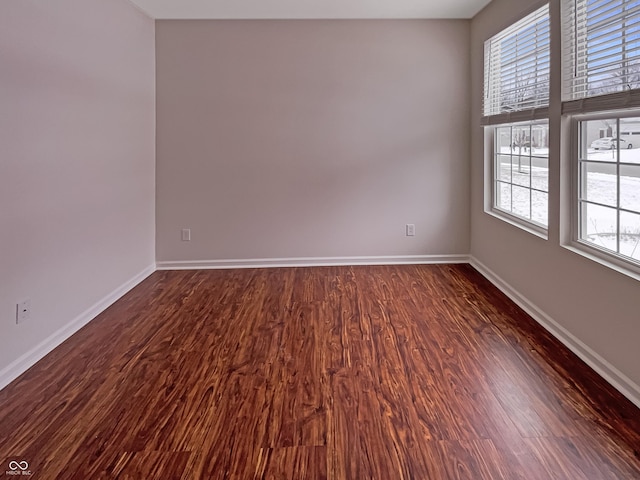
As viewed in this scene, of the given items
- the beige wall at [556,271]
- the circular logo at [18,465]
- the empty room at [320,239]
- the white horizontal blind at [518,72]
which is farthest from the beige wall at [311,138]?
the circular logo at [18,465]

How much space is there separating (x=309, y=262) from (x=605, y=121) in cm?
323

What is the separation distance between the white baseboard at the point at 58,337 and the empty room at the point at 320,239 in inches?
0.7

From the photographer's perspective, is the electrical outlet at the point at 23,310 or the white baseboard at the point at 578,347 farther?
the electrical outlet at the point at 23,310

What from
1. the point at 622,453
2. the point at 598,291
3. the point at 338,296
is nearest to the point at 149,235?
the point at 338,296

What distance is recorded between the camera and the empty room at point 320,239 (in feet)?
7.19

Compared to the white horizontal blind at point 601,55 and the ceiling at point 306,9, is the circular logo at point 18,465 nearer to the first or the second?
the white horizontal blind at point 601,55

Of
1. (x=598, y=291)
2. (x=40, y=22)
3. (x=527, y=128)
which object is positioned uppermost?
(x=40, y=22)

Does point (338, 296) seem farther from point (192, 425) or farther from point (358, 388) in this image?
point (192, 425)

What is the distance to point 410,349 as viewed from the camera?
122 inches

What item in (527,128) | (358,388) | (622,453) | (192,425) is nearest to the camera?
(622,453)

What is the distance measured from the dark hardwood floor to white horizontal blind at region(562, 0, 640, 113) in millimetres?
1498

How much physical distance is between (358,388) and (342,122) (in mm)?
3359

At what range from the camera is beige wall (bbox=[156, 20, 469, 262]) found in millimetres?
5156

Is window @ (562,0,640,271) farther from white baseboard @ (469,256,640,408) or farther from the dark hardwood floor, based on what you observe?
the dark hardwood floor
